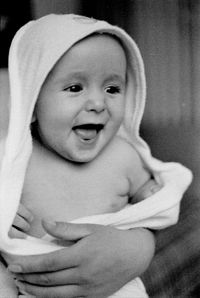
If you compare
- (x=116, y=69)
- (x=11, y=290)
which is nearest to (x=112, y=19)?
(x=116, y=69)

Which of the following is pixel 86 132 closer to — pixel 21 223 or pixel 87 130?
pixel 87 130

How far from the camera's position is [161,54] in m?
0.90

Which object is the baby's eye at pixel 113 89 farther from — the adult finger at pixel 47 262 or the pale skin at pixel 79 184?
the adult finger at pixel 47 262

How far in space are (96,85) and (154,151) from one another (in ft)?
1.08

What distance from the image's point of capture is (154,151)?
0.94 m

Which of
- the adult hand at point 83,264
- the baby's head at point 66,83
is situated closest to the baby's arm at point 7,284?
Result: the adult hand at point 83,264

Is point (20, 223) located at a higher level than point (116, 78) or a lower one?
lower

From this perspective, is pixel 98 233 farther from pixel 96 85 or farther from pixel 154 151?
pixel 154 151

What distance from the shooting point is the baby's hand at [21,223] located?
625 mm

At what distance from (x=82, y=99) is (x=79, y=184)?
0.41 feet

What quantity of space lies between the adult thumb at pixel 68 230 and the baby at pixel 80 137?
0.13ft

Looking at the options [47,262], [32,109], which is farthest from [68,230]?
[32,109]

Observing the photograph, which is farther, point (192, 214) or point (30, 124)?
point (192, 214)

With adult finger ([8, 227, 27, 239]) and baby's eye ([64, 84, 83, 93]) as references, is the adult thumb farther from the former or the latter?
baby's eye ([64, 84, 83, 93])
